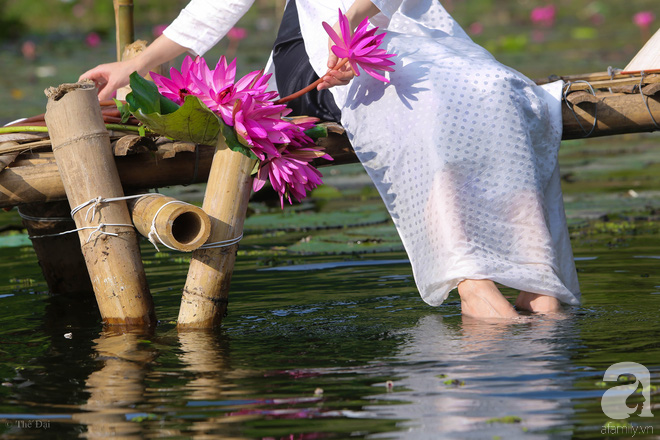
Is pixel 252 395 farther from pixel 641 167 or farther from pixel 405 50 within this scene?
pixel 641 167

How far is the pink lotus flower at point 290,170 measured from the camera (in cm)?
272

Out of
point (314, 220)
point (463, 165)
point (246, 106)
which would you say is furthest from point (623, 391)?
point (314, 220)

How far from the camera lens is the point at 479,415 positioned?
189 cm

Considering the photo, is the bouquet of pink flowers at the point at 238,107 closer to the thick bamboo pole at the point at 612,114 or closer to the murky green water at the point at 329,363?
the murky green water at the point at 329,363

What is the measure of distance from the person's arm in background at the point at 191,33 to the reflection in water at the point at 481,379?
112 cm

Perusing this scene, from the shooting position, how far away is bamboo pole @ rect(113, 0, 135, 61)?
3688 mm

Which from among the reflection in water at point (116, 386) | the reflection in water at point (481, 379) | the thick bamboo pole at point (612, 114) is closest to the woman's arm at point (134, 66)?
the reflection in water at point (116, 386)

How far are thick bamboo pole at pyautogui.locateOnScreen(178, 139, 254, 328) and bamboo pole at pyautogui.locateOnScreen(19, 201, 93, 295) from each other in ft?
2.84

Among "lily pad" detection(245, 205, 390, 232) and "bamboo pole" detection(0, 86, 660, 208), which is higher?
"bamboo pole" detection(0, 86, 660, 208)

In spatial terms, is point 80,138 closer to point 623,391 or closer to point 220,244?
point 220,244

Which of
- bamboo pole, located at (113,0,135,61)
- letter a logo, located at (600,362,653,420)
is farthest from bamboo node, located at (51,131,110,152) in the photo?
letter a logo, located at (600,362,653,420)

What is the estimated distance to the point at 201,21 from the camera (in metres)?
2.96

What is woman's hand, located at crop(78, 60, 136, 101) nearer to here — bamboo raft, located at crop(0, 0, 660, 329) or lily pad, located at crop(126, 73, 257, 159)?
bamboo raft, located at crop(0, 0, 660, 329)

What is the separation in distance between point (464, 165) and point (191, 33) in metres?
0.95
